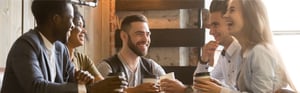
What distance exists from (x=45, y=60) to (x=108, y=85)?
0.30 meters

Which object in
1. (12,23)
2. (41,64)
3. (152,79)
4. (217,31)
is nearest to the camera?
(41,64)

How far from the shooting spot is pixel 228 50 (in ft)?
6.53

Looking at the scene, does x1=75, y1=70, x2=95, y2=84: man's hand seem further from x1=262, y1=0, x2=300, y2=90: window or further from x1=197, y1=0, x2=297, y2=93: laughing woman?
x1=262, y1=0, x2=300, y2=90: window

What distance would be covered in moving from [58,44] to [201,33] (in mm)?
1574

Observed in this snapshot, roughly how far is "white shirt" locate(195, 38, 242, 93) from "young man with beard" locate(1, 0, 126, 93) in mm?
592

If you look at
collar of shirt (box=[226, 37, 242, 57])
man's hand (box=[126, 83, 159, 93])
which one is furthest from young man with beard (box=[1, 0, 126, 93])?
collar of shirt (box=[226, 37, 242, 57])

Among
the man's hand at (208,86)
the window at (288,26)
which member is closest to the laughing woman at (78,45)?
the man's hand at (208,86)

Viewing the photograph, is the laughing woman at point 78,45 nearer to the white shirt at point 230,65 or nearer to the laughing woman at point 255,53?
the white shirt at point 230,65

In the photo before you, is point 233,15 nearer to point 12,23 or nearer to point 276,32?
point 12,23

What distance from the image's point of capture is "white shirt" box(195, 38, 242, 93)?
179 centimetres

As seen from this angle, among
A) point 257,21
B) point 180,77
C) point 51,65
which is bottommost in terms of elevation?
point 180,77

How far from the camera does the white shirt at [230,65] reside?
70.5 inches

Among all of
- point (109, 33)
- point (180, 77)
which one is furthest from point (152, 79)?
point (109, 33)

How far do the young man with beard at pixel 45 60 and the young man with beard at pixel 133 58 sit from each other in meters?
0.78
